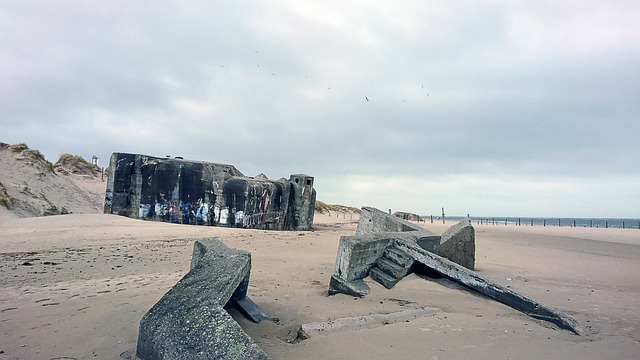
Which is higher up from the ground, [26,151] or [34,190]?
[26,151]

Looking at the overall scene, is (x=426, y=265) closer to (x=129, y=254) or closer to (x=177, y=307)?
(x=177, y=307)

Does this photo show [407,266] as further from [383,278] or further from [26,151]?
[26,151]

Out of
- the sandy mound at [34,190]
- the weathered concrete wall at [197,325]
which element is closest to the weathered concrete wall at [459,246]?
the weathered concrete wall at [197,325]

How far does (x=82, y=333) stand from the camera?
3.41 metres

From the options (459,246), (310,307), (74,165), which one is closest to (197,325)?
(310,307)

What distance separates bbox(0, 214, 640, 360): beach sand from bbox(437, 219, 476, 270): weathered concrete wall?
0.52 metres

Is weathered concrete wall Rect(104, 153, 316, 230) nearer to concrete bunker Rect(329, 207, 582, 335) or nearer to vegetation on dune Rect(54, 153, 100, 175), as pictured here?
concrete bunker Rect(329, 207, 582, 335)

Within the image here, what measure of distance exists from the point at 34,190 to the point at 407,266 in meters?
22.7

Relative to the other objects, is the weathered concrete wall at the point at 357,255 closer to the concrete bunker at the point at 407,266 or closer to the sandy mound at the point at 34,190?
the concrete bunker at the point at 407,266

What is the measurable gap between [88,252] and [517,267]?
30.6 feet

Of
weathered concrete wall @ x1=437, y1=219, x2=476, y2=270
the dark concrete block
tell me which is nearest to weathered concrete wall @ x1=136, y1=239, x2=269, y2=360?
the dark concrete block

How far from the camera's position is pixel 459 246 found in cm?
786

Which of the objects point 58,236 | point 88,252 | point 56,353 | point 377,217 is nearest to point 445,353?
point 56,353

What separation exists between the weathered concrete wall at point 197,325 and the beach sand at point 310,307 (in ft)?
1.13
